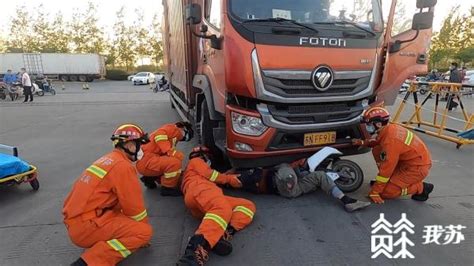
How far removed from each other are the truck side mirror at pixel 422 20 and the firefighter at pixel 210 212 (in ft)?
9.49

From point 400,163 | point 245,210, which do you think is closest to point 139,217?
point 245,210

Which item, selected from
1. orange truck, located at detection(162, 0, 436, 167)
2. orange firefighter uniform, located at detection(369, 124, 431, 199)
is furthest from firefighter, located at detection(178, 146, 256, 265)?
orange firefighter uniform, located at detection(369, 124, 431, 199)

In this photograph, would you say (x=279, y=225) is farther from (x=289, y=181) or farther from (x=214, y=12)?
(x=214, y=12)

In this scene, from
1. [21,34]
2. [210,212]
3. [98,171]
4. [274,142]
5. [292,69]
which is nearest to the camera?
[98,171]

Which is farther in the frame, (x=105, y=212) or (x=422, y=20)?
(x=422, y=20)

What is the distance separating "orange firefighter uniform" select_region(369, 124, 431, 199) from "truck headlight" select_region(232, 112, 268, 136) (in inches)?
52.2

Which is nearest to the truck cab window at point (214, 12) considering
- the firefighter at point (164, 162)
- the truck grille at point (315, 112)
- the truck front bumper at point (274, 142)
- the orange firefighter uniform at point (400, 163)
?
the truck front bumper at point (274, 142)

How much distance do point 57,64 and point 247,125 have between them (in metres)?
38.4

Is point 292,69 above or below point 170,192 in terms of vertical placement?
above

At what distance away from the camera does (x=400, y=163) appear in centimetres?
378

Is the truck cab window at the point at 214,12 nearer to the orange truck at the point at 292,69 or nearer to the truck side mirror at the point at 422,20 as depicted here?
the orange truck at the point at 292,69

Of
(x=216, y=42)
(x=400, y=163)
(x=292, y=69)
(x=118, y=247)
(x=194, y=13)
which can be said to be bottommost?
(x=118, y=247)

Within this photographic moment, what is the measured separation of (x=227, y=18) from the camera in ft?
11.9

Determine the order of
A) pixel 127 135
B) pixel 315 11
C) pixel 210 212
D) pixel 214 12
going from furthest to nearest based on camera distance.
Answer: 1. pixel 214 12
2. pixel 315 11
3. pixel 210 212
4. pixel 127 135
